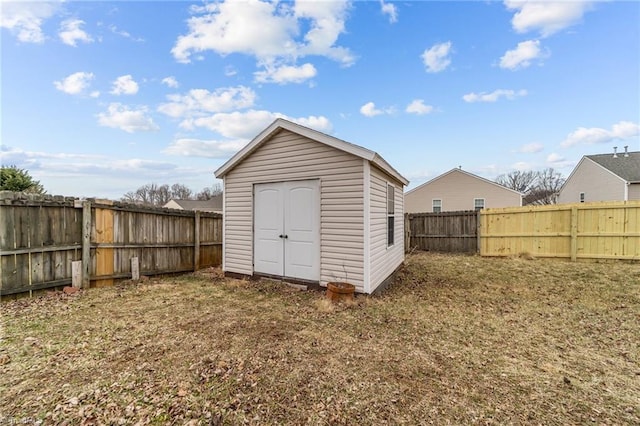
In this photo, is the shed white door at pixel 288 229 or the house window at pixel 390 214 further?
the house window at pixel 390 214

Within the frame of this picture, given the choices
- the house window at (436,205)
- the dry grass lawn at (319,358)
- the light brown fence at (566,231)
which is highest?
the house window at (436,205)

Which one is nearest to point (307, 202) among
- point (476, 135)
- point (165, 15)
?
point (165, 15)

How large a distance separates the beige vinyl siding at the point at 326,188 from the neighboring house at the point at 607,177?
20253 mm

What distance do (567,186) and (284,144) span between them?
27.8m

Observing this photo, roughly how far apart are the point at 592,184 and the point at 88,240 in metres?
27.7

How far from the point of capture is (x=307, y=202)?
19.5 ft

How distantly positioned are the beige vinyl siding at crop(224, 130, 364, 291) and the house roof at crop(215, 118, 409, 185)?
15 cm

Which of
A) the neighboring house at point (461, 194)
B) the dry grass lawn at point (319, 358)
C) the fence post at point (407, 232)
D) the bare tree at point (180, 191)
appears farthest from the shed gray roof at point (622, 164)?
the bare tree at point (180, 191)

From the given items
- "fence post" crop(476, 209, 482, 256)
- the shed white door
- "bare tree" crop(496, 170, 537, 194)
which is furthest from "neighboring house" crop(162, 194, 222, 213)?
"bare tree" crop(496, 170, 537, 194)

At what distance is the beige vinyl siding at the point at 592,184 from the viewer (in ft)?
54.0

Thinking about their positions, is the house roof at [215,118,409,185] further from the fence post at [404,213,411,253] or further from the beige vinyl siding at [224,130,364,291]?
the fence post at [404,213,411,253]

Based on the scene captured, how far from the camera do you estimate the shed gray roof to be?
1598cm

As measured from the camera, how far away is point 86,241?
5637 mm

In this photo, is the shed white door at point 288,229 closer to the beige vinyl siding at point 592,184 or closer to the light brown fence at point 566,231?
the light brown fence at point 566,231
